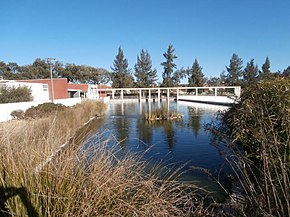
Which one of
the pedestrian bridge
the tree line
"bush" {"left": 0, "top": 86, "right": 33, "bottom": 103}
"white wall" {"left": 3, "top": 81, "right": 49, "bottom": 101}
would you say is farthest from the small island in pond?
the tree line

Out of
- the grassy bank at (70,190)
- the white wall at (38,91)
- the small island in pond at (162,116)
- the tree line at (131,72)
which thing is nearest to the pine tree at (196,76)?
the tree line at (131,72)

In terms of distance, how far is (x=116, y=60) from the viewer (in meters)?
52.8

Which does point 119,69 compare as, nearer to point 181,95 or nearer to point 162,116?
point 181,95

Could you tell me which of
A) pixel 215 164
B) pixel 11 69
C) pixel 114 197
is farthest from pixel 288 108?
pixel 11 69

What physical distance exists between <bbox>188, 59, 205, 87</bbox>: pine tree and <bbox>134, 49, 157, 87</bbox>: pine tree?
7921 millimetres

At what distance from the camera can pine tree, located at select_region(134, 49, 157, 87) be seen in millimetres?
52056

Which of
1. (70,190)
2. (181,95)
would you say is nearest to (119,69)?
(181,95)

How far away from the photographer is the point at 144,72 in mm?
52750

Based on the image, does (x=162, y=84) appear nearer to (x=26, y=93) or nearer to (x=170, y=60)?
(x=170, y=60)

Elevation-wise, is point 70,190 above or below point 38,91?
below

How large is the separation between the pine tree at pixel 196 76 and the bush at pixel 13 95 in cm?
3631

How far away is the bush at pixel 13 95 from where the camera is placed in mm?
15375

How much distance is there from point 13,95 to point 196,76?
38.9 meters

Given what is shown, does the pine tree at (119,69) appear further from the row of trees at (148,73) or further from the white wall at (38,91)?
the white wall at (38,91)
